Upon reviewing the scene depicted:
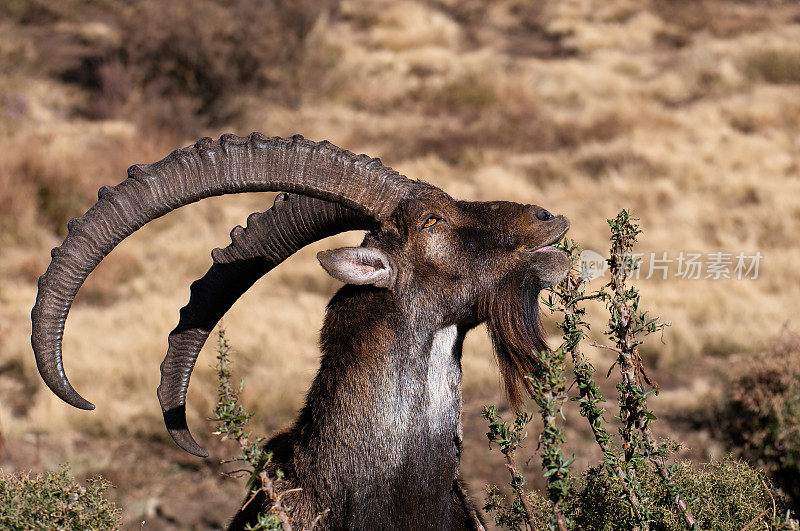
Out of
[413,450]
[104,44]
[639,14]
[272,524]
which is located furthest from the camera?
[639,14]

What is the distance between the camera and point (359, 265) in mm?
3438

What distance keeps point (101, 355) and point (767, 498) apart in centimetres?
724

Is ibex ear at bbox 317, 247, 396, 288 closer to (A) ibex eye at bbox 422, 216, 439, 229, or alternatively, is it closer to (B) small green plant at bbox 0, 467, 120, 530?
(A) ibex eye at bbox 422, 216, 439, 229

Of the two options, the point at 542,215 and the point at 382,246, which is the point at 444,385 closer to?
the point at 382,246

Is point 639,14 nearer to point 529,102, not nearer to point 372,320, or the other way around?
point 529,102

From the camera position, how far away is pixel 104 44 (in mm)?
25047

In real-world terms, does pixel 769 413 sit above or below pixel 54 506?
above

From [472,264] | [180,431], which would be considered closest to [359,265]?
[472,264]

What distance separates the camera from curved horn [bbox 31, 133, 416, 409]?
10.1 feet

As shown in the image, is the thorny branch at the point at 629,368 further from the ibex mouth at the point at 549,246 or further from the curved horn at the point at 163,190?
the curved horn at the point at 163,190

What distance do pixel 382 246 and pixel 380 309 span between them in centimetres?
29

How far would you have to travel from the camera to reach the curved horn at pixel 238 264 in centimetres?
360

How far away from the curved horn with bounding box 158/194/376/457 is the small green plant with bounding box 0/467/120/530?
501mm

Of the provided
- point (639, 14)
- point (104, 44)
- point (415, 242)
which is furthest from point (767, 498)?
point (639, 14)
